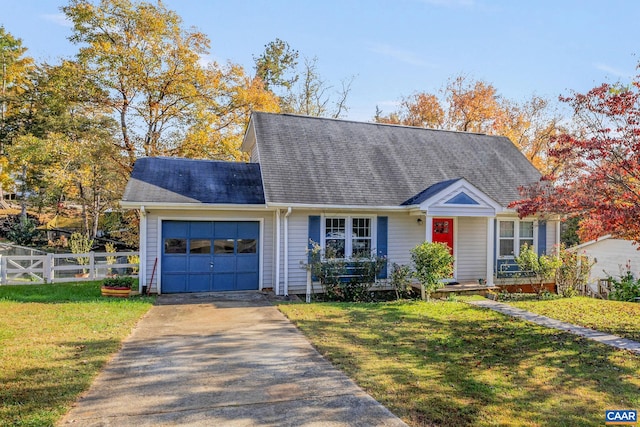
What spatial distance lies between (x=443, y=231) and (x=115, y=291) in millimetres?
9746

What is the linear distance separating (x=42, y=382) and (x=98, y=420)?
55.1 inches

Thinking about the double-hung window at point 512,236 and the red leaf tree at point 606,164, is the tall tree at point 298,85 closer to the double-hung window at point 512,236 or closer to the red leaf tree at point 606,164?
the double-hung window at point 512,236

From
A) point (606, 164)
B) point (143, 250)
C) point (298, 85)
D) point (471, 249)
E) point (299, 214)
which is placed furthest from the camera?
point (298, 85)

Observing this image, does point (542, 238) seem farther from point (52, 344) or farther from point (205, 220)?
point (52, 344)

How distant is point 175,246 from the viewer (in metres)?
11.3

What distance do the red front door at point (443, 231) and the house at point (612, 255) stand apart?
24.4 ft

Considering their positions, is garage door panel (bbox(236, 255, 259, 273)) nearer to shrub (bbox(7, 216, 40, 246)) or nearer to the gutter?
the gutter

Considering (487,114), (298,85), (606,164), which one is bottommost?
(606,164)

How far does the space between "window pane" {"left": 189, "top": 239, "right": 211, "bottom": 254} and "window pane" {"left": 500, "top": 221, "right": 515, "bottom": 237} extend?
30.6ft

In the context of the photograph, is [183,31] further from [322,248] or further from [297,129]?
[322,248]

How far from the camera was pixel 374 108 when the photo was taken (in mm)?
32719

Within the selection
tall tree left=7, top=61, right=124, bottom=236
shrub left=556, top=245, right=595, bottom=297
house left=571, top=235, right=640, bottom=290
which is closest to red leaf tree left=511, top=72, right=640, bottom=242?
shrub left=556, top=245, right=595, bottom=297

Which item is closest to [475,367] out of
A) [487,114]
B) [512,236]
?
[512,236]

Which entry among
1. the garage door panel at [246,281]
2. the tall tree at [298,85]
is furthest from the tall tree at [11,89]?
the garage door panel at [246,281]
